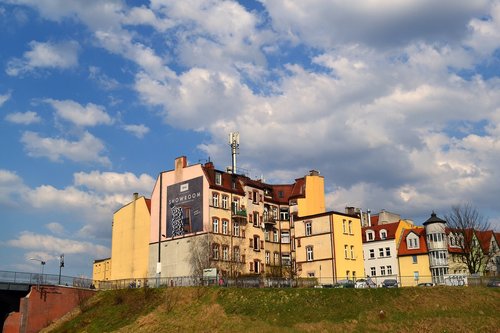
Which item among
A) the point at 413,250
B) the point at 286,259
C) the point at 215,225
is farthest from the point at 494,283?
the point at 215,225

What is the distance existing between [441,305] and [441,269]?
3563cm

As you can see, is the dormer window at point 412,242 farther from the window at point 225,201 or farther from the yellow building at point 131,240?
the yellow building at point 131,240

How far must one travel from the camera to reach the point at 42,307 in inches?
2432

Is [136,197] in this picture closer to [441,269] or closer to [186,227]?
[186,227]

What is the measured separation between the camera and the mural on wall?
7588cm

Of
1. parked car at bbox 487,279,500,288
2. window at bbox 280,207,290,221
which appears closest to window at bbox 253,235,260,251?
window at bbox 280,207,290,221

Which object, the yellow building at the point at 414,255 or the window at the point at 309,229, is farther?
the yellow building at the point at 414,255

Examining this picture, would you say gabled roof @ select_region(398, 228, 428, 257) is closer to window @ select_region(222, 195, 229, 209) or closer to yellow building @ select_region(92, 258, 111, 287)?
window @ select_region(222, 195, 229, 209)

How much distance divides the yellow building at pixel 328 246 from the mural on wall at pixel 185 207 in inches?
651

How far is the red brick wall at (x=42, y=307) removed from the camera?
6034 centimetres

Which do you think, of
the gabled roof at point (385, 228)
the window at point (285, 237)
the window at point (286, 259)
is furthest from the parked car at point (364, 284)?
the gabled roof at point (385, 228)

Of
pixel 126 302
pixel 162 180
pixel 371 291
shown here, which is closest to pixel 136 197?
pixel 162 180

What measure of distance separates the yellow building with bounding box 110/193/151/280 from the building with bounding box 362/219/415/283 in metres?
37.0

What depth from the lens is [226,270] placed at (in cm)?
7394
